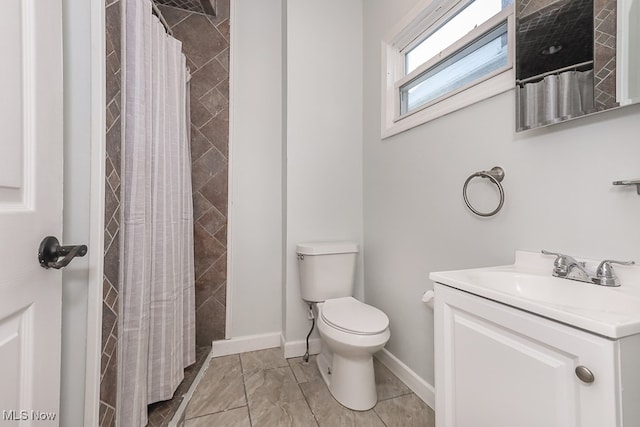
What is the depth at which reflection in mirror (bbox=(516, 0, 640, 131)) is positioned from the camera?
2.58ft

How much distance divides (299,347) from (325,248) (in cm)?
77

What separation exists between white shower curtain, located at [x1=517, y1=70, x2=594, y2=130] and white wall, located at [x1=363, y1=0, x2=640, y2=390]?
48mm

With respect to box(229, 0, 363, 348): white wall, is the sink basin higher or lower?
lower

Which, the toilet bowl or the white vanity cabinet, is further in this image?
the toilet bowl

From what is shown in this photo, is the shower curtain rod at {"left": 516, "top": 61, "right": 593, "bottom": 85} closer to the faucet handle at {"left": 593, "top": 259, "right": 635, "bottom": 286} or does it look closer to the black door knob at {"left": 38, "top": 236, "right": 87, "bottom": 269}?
the faucet handle at {"left": 593, "top": 259, "right": 635, "bottom": 286}

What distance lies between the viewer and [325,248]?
6.31ft

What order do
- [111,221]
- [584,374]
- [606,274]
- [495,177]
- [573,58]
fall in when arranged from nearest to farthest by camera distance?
[584,374] < [606,274] < [573,58] < [111,221] < [495,177]

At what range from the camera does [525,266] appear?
1043mm

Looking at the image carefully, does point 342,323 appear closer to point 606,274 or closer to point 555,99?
point 606,274

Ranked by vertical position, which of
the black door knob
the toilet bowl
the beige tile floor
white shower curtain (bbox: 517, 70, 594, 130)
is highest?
white shower curtain (bbox: 517, 70, 594, 130)

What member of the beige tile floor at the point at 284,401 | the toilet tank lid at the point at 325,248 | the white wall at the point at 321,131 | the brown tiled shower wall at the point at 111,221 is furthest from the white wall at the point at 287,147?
the brown tiled shower wall at the point at 111,221

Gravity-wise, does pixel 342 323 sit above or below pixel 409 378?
above

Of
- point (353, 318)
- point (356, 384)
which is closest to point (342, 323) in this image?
point (353, 318)

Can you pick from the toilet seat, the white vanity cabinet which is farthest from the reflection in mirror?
the toilet seat
